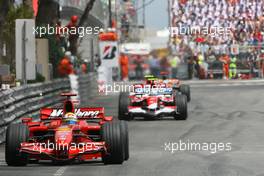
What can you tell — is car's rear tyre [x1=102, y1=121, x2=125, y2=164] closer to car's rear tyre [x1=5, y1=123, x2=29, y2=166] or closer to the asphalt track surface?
the asphalt track surface

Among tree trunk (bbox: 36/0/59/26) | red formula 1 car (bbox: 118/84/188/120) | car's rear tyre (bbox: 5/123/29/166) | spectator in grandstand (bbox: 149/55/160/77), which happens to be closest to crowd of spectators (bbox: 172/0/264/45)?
spectator in grandstand (bbox: 149/55/160/77)

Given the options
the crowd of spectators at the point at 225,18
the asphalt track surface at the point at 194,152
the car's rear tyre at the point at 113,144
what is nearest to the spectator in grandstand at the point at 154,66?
the crowd of spectators at the point at 225,18

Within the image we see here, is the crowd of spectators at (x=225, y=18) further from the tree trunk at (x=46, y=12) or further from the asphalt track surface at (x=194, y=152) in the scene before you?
Answer: the asphalt track surface at (x=194, y=152)

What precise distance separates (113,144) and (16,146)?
4.21 ft

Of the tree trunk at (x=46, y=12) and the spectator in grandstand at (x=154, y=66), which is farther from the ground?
the tree trunk at (x=46, y=12)

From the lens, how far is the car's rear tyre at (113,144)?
1376 cm

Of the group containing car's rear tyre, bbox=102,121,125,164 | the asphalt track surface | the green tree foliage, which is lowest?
the asphalt track surface

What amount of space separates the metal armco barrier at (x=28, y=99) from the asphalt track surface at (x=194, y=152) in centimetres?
143

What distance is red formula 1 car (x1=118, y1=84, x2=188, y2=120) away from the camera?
79.2ft

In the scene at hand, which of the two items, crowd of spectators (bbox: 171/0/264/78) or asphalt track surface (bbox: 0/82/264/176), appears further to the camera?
crowd of spectators (bbox: 171/0/264/78)

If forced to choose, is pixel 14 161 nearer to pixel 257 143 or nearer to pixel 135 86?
pixel 257 143

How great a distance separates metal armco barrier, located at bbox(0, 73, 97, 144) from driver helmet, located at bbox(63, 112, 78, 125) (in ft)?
14.0

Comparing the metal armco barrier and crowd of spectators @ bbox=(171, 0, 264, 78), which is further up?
crowd of spectators @ bbox=(171, 0, 264, 78)

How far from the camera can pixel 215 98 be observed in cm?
3528
